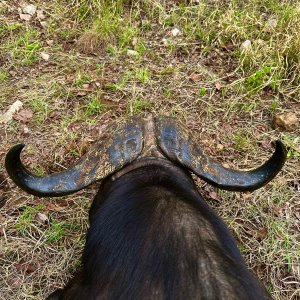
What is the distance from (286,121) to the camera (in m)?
4.11

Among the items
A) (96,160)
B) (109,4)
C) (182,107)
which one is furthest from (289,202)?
(109,4)

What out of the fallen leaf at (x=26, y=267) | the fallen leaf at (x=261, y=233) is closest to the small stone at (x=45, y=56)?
the fallen leaf at (x=26, y=267)

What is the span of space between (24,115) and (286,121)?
2.11 meters

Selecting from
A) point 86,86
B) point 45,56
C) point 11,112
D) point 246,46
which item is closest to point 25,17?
point 45,56

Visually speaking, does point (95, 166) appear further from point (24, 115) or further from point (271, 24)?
point (271, 24)

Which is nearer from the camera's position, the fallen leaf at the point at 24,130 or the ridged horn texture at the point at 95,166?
the ridged horn texture at the point at 95,166

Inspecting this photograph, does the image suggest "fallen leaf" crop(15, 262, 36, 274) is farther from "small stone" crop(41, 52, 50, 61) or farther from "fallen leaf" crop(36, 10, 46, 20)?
"fallen leaf" crop(36, 10, 46, 20)

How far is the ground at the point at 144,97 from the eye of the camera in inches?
134

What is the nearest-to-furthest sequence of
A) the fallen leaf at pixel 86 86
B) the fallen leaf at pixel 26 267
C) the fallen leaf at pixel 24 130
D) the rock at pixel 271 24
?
the fallen leaf at pixel 26 267 → the fallen leaf at pixel 24 130 → the fallen leaf at pixel 86 86 → the rock at pixel 271 24

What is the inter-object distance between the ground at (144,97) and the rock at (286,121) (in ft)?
0.13

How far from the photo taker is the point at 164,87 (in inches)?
174

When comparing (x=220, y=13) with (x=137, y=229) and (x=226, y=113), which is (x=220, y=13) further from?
(x=137, y=229)

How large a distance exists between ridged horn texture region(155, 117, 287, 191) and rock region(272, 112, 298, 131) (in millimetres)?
1603

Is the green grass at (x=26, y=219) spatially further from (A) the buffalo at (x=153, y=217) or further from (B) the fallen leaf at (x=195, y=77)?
(B) the fallen leaf at (x=195, y=77)
